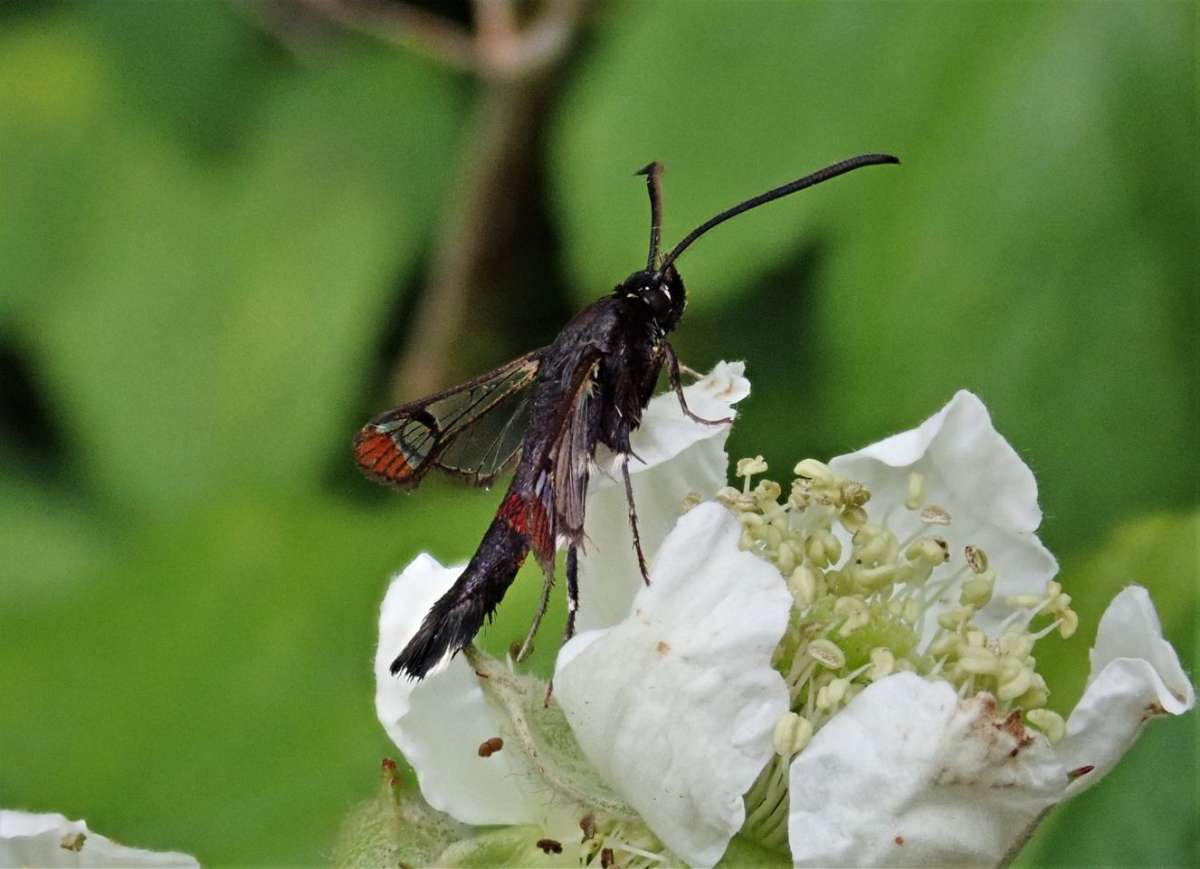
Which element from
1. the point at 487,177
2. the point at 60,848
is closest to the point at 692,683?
the point at 60,848

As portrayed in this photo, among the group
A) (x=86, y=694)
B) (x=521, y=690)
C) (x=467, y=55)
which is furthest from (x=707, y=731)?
(x=467, y=55)

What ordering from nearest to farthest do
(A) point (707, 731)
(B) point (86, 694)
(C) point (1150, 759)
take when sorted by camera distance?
(A) point (707, 731)
(C) point (1150, 759)
(B) point (86, 694)

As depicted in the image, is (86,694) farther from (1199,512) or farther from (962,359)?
(1199,512)

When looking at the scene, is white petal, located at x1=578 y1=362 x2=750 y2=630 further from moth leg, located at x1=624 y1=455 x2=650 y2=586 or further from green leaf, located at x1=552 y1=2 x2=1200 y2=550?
green leaf, located at x1=552 y1=2 x2=1200 y2=550

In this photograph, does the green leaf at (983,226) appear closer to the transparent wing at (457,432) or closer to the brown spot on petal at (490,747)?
the transparent wing at (457,432)

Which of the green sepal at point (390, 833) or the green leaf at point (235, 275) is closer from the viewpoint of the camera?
the green sepal at point (390, 833)

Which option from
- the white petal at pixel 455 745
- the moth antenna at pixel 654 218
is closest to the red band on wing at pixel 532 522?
the white petal at pixel 455 745

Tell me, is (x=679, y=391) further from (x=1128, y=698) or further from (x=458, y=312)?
(x=458, y=312)
